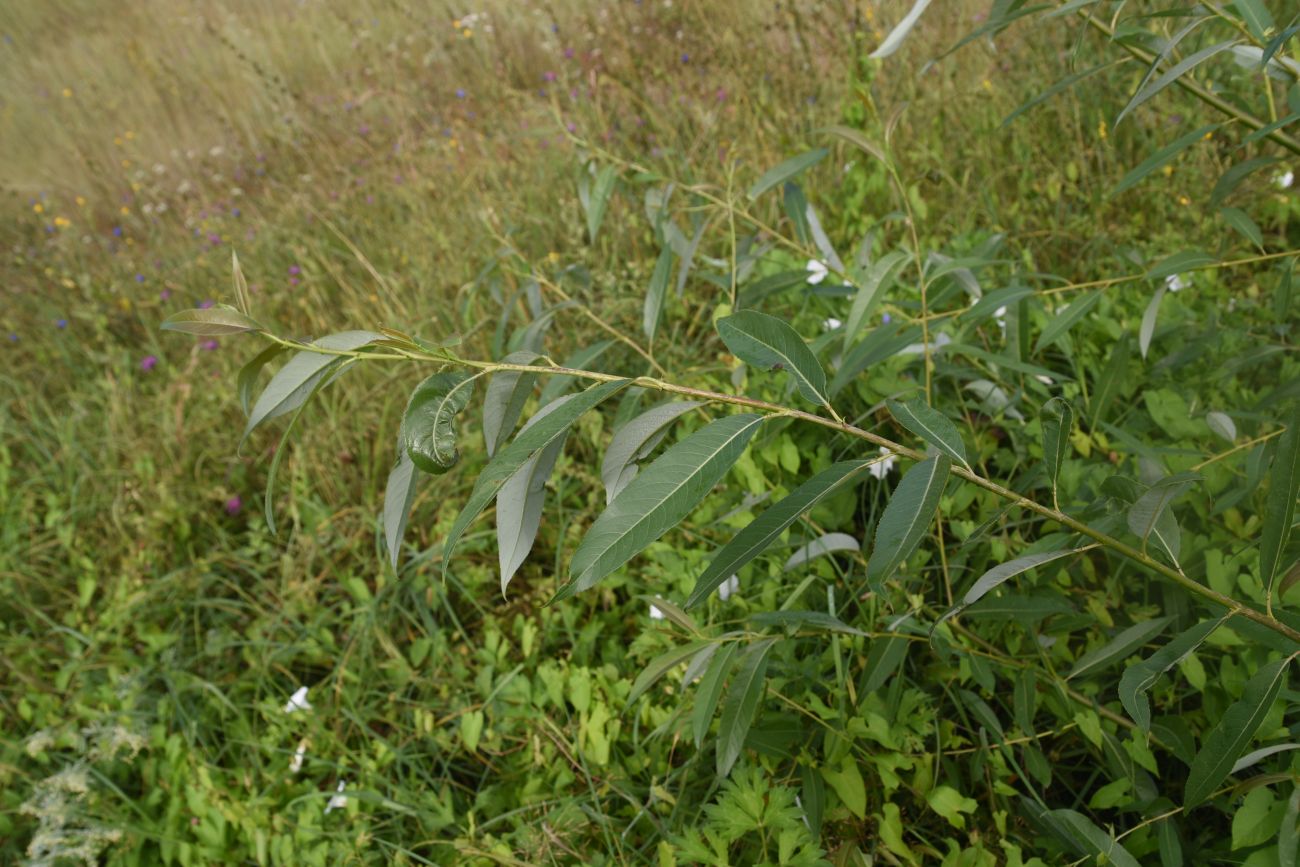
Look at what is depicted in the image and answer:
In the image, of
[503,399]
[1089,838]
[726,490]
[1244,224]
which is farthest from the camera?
[726,490]

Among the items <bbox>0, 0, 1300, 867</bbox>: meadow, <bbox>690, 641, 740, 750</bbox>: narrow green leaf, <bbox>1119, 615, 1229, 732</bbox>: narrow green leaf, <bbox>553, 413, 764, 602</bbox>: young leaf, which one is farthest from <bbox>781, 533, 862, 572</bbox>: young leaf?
<bbox>553, 413, 764, 602</bbox>: young leaf

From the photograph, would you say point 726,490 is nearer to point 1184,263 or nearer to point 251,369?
point 1184,263

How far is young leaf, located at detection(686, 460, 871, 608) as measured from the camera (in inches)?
26.4

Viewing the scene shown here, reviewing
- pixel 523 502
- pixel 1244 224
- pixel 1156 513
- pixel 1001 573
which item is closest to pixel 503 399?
pixel 523 502

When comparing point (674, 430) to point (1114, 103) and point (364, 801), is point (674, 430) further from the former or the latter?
point (1114, 103)

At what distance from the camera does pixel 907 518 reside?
661mm

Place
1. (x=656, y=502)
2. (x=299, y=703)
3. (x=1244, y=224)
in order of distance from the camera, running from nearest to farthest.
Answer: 1. (x=656, y=502)
2. (x=1244, y=224)
3. (x=299, y=703)

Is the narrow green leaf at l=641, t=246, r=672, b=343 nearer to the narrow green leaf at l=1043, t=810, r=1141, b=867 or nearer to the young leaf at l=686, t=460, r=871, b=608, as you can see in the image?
the young leaf at l=686, t=460, r=871, b=608

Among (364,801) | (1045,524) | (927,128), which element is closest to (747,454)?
(1045,524)

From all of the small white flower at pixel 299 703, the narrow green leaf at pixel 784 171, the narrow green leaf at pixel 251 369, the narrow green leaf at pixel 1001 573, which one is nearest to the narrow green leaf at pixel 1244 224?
the narrow green leaf at pixel 784 171

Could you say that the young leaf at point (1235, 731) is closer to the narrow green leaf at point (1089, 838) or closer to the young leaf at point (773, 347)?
the narrow green leaf at point (1089, 838)

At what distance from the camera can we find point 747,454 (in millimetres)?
1588

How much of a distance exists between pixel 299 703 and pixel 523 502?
4.13 feet

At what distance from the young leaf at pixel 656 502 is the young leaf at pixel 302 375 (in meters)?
0.25
